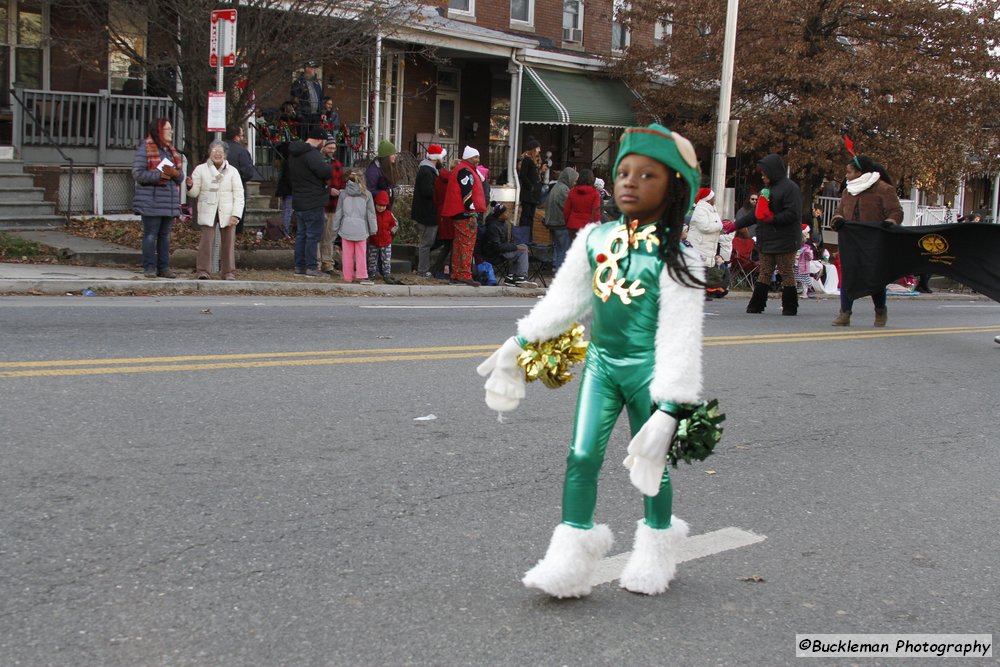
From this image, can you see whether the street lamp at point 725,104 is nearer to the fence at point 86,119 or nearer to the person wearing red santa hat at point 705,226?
the person wearing red santa hat at point 705,226

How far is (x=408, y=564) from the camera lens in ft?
14.5

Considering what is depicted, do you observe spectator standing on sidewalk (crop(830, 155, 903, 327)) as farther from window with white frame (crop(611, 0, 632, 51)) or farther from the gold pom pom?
window with white frame (crop(611, 0, 632, 51))

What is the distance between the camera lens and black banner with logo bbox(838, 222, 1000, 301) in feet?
40.3

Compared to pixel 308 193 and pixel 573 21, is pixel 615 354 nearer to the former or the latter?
pixel 308 193

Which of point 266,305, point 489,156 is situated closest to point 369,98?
point 489,156

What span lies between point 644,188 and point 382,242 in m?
12.2

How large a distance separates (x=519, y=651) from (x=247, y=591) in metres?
1.04

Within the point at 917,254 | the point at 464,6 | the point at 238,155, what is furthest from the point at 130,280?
the point at 464,6

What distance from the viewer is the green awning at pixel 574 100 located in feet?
82.4

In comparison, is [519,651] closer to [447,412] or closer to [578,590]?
[578,590]

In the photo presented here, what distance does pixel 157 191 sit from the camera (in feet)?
44.2

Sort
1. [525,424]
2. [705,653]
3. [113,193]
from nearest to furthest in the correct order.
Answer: [705,653], [525,424], [113,193]

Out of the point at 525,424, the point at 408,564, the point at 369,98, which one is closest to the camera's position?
the point at 408,564

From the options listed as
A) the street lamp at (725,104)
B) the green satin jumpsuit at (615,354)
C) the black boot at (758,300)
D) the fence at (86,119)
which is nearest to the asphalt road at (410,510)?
the green satin jumpsuit at (615,354)
